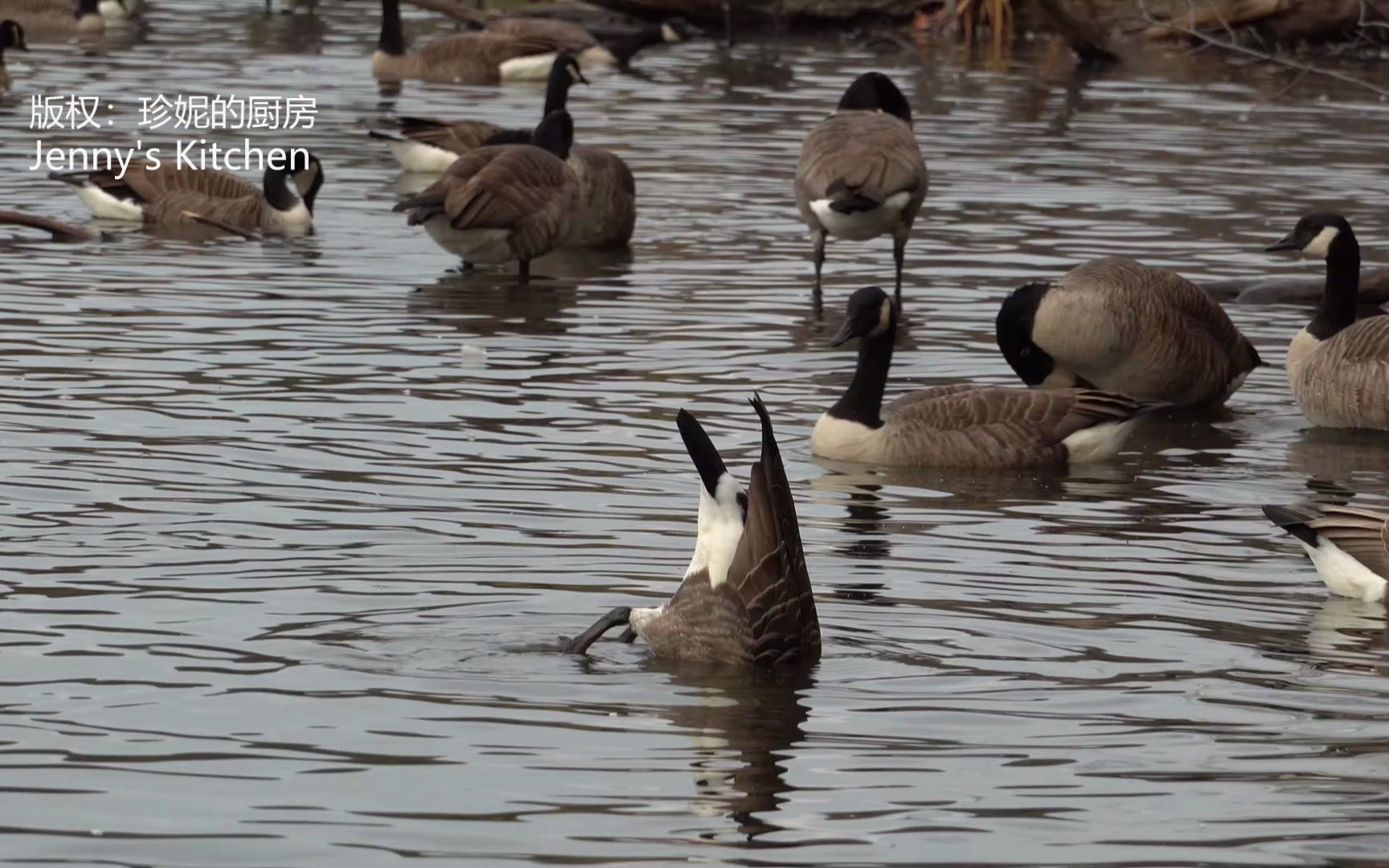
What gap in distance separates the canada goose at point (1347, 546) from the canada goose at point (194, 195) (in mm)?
10845

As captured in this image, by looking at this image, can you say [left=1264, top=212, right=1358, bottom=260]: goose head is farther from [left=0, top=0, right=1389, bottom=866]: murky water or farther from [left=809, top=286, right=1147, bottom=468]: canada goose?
[left=809, top=286, right=1147, bottom=468]: canada goose

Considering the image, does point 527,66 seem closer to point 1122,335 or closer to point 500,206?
point 500,206

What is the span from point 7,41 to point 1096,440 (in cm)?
2135

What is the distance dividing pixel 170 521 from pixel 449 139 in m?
12.3

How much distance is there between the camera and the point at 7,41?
1168 inches

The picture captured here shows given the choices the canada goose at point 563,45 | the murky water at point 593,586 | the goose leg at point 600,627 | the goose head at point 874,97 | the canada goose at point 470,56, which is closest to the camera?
the murky water at point 593,586

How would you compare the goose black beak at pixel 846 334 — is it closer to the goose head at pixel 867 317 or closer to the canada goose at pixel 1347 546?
the goose head at pixel 867 317

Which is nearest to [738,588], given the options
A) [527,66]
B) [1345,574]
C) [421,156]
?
[1345,574]

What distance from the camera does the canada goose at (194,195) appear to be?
18.6 m

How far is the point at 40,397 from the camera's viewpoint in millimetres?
12219

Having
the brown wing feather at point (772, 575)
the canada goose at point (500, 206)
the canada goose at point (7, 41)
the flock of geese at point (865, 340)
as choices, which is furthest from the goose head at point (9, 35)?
the brown wing feather at point (772, 575)

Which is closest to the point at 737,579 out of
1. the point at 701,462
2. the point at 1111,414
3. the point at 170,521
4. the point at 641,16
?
the point at 701,462

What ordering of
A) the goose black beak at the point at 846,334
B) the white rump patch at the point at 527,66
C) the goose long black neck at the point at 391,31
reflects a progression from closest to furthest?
the goose black beak at the point at 846,334 < the goose long black neck at the point at 391,31 < the white rump patch at the point at 527,66

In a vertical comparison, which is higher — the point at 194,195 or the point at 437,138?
the point at 437,138
